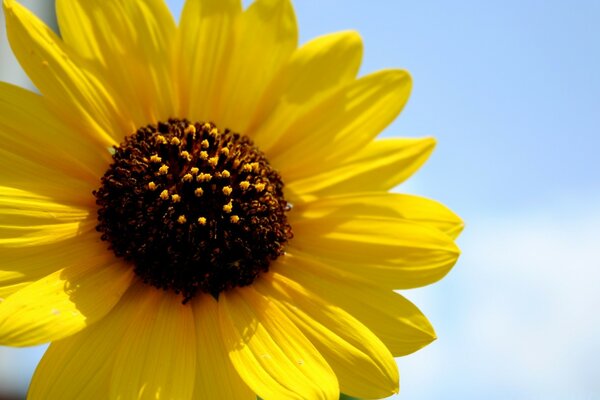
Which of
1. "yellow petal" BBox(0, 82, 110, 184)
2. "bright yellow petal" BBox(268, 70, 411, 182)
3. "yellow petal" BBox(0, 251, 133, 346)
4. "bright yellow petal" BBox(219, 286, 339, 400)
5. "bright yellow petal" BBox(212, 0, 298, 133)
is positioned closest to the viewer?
"yellow petal" BBox(0, 251, 133, 346)

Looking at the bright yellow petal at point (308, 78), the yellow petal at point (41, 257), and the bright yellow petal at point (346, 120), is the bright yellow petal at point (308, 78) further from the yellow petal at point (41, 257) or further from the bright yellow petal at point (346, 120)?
the yellow petal at point (41, 257)

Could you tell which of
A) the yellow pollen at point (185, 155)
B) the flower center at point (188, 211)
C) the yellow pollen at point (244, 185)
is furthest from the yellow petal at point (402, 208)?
the yellow pollen at point (185, 155)

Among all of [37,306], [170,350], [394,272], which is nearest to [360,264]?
[394,272]

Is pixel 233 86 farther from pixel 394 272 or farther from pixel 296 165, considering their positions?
pixel 394 272

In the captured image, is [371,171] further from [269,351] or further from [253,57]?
[269,351]

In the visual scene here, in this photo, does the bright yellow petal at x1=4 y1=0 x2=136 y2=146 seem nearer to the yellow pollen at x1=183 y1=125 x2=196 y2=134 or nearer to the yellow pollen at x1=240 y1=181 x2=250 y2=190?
the yellow pollen at x1=183 y1=125 x2=196 y2=134

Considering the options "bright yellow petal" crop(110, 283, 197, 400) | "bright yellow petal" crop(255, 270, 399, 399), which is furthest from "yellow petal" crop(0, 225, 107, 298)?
"bright yellow petal" crop(255, 270, 399, 399)
